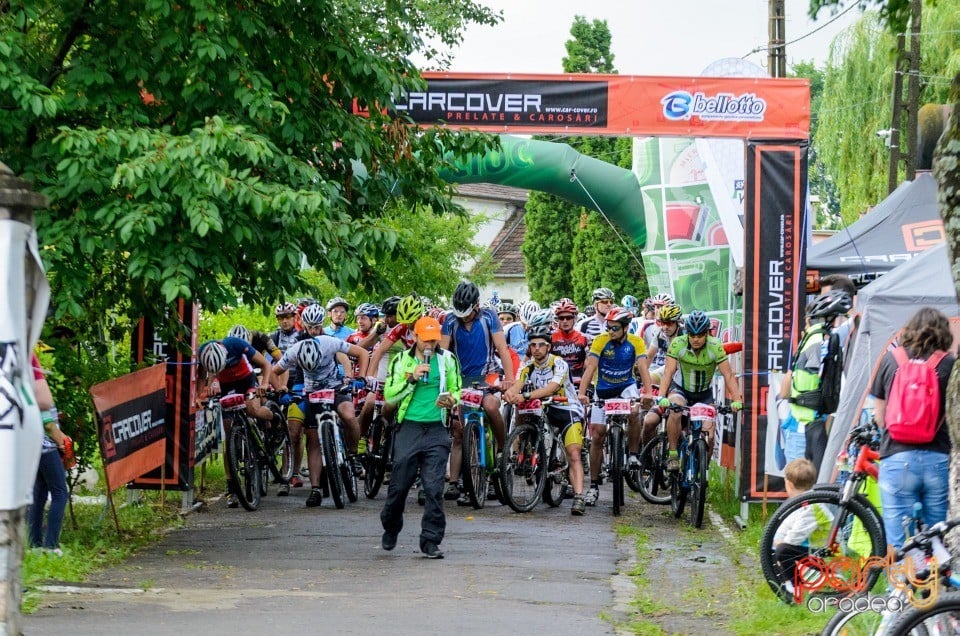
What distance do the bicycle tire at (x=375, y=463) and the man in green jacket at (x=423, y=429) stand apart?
160 inches

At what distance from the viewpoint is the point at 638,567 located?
10992mm

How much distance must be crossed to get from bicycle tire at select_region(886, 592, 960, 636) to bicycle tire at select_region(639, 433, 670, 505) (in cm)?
892

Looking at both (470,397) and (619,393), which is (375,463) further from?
(619,393)

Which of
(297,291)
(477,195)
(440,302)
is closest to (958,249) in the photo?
(297,291)

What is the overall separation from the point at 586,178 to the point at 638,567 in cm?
1536

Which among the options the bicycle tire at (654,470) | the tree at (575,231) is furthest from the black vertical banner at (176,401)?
the tree at (575,231)

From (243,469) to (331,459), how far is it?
0.86m

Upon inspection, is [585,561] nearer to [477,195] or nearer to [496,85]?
[496,85]

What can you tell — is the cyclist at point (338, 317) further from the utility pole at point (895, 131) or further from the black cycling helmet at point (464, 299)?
the utility pole at point (895, 131)

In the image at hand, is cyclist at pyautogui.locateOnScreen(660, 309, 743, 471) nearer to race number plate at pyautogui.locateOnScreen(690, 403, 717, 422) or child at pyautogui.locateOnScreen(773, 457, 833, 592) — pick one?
race number plate at pyautogui.locateOnScreen(690, 403, 717, 422)

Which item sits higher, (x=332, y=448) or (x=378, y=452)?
(x=332, y=448)

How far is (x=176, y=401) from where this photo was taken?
14.0 metres

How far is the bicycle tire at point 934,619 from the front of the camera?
5.32 m

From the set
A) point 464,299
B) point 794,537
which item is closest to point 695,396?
point 464,299
